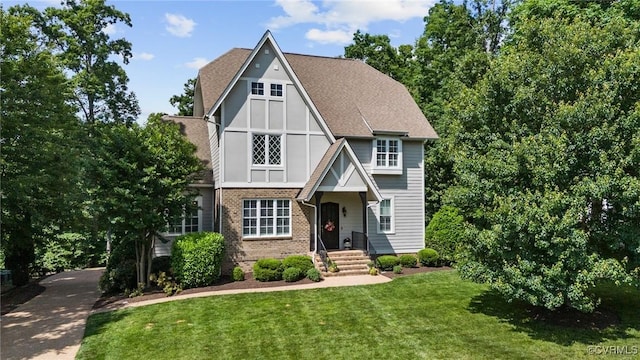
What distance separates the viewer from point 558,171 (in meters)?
9.52

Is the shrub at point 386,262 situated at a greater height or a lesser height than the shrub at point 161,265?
lesser

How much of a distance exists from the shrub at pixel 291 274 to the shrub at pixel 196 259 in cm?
261

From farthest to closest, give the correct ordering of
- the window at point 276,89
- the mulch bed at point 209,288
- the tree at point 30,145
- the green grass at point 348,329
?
1. the window at point 276,89
2. the mulch bed at point 209,288
3. the tree at point 30,145
4. the green grass at point 348,329

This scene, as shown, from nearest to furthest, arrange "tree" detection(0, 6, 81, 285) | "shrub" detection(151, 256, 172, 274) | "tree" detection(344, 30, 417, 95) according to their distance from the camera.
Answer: "tree" detection(0, 6, 81, 285)
"shrub" detection(151, 256, 172, 274)
"tree" detection(344, 30, 417, 95)

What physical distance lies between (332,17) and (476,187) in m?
10.0

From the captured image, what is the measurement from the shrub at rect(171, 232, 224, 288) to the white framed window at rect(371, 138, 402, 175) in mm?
8649

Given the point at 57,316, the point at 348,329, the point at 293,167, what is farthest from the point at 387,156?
the point at 57,316

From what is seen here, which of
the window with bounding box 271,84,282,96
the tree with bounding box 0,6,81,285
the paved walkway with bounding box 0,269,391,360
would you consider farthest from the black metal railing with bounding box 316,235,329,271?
the tree with bounding box 0,6,81,285

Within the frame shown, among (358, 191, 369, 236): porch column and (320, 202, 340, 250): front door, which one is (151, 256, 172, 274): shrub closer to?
(320, 202, 340, 250): front door

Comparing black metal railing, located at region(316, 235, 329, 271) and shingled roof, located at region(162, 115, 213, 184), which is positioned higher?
shingled roof, located at region(162, 115, 213, 184)

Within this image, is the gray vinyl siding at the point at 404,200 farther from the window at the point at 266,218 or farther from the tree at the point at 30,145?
the tree at the point at 30,145

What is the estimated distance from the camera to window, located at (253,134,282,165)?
17719 millimetres

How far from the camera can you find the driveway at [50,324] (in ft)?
31.6

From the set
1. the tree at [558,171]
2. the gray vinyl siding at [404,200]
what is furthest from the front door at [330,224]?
the tree at [558,171]
